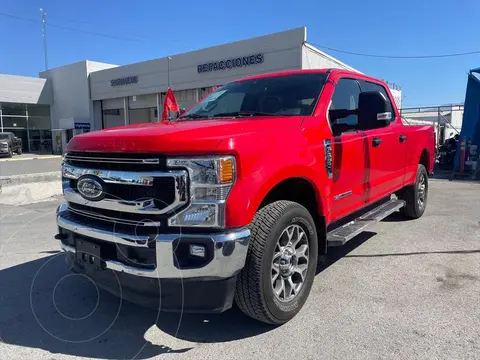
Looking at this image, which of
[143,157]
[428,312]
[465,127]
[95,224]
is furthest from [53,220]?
[465,127]

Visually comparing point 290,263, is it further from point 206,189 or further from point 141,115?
point 141,115

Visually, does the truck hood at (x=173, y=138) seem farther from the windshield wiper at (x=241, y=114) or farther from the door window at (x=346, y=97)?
the door window at (x=346, y=97)

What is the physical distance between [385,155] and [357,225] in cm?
114

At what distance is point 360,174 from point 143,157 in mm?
2439

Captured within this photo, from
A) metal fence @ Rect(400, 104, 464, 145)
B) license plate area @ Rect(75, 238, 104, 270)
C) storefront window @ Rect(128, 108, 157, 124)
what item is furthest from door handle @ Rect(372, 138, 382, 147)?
storefront window @ Rect(128, 108, 157, 124)

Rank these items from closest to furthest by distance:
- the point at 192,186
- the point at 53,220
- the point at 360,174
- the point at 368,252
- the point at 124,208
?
1. the point at 192,186
2. the point at 124,208
3. the point at 360,174
4. the point at 368,252
5. the point at 53,220

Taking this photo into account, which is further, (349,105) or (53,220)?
(53,220)

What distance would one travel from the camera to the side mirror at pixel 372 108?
3572mm

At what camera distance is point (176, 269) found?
2.55 metres

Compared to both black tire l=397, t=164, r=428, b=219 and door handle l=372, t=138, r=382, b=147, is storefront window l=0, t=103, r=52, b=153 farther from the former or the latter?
door handle l=372, t=138, r=382, b=147

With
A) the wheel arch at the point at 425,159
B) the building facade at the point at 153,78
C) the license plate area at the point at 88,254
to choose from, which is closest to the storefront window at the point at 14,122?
the building facade at the point at 153,78

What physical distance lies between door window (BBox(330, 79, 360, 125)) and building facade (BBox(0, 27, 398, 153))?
14.6 metres

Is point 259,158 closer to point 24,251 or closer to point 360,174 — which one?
point 360,174

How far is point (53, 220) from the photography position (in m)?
6.98
